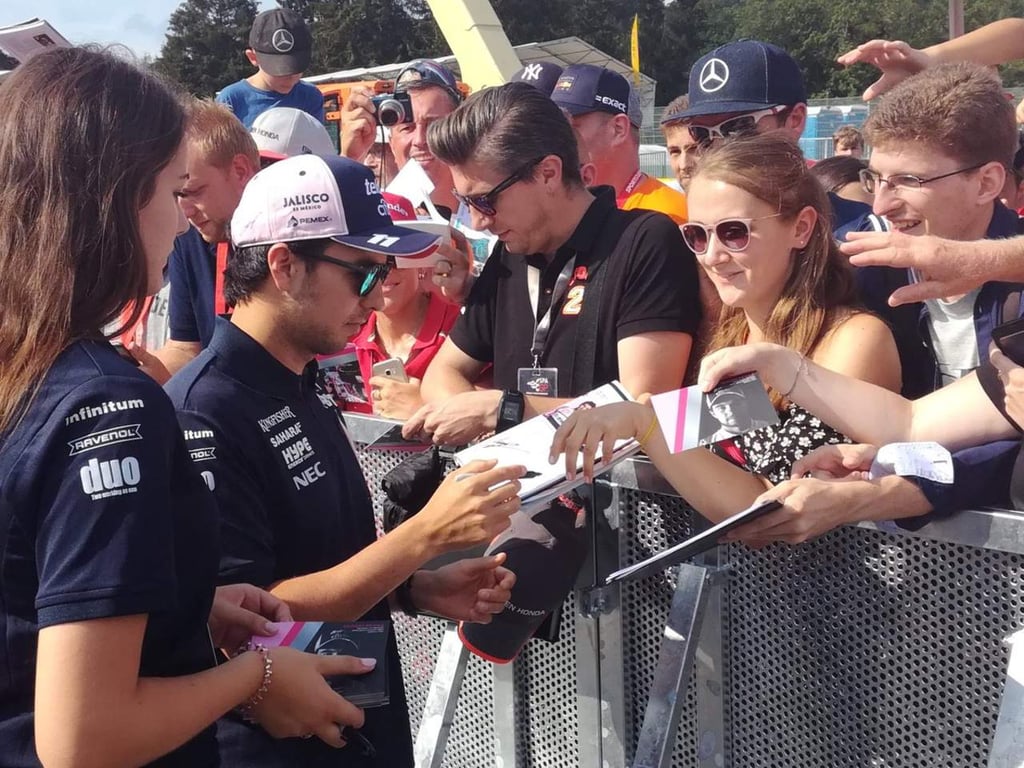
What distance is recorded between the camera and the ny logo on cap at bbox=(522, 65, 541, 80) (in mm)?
5348

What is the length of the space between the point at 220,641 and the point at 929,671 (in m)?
1.51

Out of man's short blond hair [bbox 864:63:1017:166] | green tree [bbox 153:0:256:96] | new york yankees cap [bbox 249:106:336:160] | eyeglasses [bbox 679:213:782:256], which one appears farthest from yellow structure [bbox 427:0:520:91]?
green tree [bbox 153:0:256:96]

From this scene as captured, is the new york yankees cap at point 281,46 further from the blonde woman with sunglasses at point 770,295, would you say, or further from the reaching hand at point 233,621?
the reaching hand at point 233,621

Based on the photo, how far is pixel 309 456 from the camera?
7.16 ft

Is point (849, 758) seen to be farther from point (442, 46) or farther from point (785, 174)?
point (442, 46)


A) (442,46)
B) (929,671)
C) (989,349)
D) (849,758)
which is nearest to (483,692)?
(849,758)

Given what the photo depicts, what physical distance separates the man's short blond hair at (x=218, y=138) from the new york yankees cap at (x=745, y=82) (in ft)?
5.80

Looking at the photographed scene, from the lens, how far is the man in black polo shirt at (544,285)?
3094 millimetres

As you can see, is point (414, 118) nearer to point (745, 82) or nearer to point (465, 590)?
point (745, 82)

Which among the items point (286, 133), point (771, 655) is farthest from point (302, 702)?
point (286, 133)

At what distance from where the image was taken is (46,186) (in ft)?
4.98

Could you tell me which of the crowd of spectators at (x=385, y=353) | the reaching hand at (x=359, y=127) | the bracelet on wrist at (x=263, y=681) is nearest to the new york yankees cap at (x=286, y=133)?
the reaching hand at (x=359, y=127)

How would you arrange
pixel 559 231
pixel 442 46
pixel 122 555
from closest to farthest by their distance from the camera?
pixel 122 555 → pixel 559 231 → pixel 442 46

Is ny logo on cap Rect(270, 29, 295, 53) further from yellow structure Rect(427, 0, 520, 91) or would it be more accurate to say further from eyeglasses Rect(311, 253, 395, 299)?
yellow structure Rect(427, 0, 520, 91)
